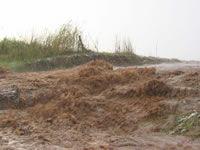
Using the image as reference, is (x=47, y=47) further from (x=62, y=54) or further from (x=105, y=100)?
(x=105, y=100)

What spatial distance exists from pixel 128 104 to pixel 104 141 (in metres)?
1.02

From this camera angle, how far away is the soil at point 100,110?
3.18 meters

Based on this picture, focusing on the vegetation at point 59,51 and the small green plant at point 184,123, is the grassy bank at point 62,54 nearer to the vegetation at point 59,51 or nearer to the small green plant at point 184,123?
the vegetation at point 59,51

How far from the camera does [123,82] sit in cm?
488

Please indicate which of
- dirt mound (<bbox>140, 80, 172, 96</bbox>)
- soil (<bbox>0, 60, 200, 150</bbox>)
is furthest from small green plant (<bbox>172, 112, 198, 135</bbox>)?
dirt mound (<bbox>140, 80, 172, 96</bbox>)

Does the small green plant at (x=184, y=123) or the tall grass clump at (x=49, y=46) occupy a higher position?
the tall grass clump at (x=49, y=46)

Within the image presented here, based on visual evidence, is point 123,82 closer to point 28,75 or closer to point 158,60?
point 28,75

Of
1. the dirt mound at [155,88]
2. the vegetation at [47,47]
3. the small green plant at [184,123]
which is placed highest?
the vegetation at [47,47]

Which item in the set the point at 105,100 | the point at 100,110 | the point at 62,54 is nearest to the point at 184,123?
the point at 100,110

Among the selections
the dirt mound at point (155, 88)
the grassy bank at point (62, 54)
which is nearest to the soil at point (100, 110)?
the dirt mound at point (155, 88)

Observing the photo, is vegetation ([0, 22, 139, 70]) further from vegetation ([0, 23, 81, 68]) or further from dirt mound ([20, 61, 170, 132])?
dirt mound ([20, 61, 170, 132])

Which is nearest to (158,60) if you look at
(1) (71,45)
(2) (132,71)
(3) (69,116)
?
(1) (71,45)

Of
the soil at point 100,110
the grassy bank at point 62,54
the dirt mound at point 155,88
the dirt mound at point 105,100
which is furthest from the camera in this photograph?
the grassy bank at point 62,54

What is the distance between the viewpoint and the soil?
3.18 meters
